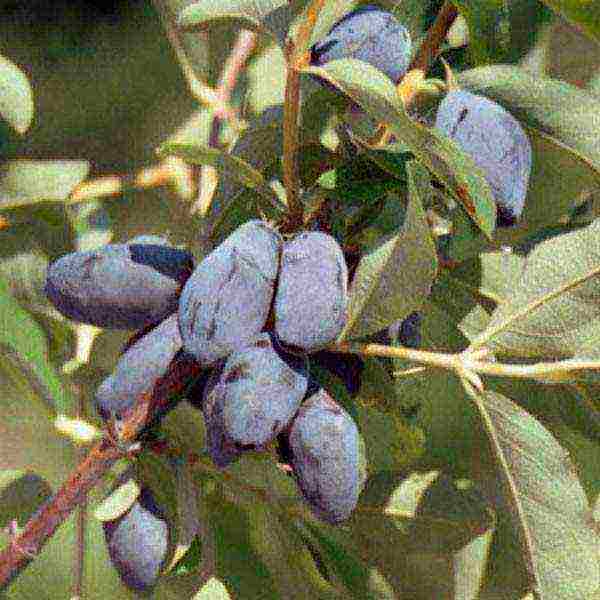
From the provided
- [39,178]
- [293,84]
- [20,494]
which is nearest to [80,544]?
[20,494]

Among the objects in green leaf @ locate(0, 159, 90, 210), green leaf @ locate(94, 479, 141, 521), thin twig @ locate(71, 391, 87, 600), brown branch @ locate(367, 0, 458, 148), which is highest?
brown branch @ locate(367, 0, 458, 148)

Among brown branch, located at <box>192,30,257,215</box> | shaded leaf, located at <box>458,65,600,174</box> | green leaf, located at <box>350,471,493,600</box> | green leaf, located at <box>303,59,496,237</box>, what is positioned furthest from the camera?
brown branch, located at <box>192,30,257,215</box>

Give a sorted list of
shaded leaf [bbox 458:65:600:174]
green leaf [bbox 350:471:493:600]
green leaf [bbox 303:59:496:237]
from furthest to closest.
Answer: green leaf [bbox 350:471:493:600] < shaded leaf [bbox 458:65:600:174] < green leaf [bbox 303:59:496:237]

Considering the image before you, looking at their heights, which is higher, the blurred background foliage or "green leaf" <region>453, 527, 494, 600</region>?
the blurred background foliage

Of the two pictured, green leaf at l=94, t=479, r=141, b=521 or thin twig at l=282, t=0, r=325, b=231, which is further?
green leaf at l=94, t=479, r=141, b=521

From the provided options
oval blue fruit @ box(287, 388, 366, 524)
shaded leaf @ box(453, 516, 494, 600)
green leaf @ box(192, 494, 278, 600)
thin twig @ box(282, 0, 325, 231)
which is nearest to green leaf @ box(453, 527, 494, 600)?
shaded leaf @ box(453, 516, 494, 600)

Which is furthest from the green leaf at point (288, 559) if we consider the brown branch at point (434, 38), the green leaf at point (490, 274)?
the brown branch at point (434, 38)

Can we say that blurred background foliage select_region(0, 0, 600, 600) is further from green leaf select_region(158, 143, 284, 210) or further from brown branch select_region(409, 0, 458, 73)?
green leaf select_region(158, 143, 284, 210)

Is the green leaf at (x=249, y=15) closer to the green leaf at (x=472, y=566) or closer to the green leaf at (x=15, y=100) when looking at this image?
the green leaf at (x=15, y=100)
